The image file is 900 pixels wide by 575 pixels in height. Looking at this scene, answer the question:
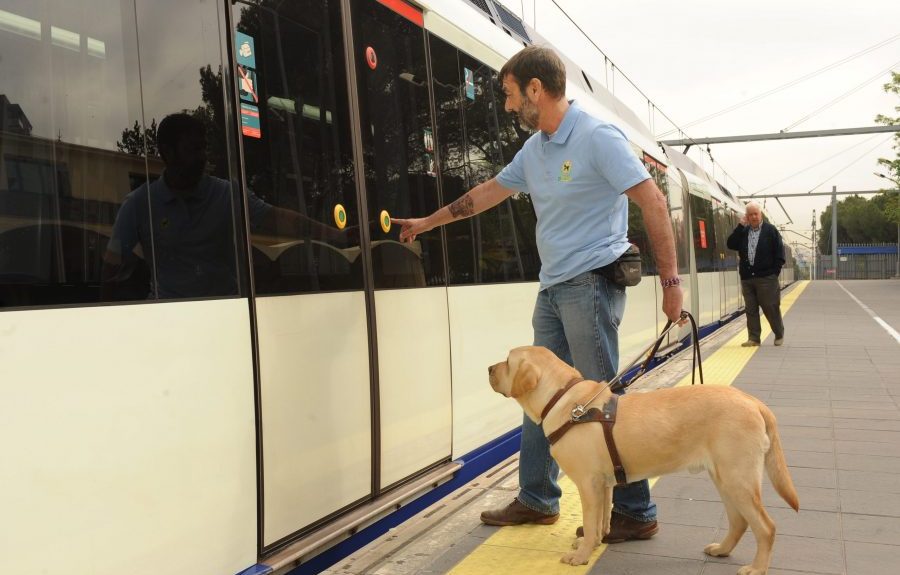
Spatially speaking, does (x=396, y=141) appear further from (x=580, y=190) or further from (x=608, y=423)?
(x=608, y=423)

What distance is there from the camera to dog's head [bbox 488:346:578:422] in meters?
3.75

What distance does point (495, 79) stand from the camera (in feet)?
19.5

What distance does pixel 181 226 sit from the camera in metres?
2.92

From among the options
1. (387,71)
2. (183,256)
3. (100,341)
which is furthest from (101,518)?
(387,71)

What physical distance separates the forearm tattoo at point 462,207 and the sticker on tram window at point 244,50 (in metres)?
1.34

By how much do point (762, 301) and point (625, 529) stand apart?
1005cm

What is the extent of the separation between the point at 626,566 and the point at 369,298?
65.5 inches

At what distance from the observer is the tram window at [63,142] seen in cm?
238

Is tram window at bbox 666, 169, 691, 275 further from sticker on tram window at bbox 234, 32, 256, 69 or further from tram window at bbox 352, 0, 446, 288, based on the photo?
sticker on tram window at bbox 234, 32, 256, 69

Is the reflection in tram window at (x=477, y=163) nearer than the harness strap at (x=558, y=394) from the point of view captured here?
No

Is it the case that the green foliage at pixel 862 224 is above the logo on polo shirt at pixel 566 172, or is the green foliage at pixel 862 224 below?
above

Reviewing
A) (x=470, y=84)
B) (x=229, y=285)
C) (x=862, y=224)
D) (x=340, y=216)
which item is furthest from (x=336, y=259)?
(x=862, y=224)

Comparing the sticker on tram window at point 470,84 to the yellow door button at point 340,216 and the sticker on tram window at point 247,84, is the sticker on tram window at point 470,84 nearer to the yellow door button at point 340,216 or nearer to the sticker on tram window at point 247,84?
the yellow door button at point 340,216

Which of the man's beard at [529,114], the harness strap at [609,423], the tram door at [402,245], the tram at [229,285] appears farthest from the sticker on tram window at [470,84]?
the harness strap at [609,423]
